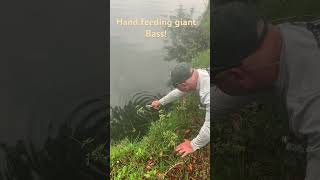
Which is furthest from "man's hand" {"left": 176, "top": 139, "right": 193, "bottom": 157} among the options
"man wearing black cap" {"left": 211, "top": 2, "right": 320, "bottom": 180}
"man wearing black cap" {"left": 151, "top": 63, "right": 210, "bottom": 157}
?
"man wearing black cap" {"left": 211, "top": 2, "right": 320, "bottom": 180}

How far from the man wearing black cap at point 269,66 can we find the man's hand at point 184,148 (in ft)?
0.67

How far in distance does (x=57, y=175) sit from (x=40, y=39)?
70cm

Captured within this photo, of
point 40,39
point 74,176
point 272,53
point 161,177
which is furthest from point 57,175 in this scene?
point 272,53

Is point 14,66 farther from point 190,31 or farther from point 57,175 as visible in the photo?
point 190,31

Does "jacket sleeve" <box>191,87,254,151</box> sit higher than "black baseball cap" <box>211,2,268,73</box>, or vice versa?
"black baseball cap" <box>211,2,268,73</box>

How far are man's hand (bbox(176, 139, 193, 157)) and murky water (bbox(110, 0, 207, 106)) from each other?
0.31 metres

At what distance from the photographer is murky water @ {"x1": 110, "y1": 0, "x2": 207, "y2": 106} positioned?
2.62m

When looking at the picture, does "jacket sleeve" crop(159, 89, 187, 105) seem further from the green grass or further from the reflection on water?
the reflection on water

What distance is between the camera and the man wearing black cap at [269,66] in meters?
2.65

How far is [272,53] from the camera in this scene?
2.72 meters

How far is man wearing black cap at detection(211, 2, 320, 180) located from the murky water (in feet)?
0.68

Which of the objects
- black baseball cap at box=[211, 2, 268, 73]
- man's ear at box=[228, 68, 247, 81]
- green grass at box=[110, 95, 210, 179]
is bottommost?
green grass at box=[110, 95, 210, 179]

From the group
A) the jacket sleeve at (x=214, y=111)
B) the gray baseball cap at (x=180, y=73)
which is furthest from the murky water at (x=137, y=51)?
the jacket sleeve at (x=214, y=111)

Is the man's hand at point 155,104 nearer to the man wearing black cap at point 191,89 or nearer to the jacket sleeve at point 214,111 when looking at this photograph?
the man wearing black cap at point 191,89
